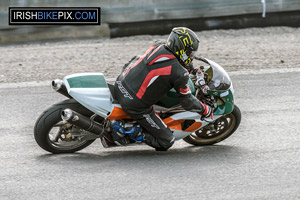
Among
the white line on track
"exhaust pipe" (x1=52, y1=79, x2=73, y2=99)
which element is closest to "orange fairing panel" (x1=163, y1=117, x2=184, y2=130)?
"exhaust pipe" (x1=52, y1=79, x2=73, y2=99)

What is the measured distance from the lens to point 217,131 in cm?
678

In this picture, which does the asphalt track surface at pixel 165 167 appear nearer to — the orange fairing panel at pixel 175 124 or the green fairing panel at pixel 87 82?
the orange fairing panel at pixel 175 124

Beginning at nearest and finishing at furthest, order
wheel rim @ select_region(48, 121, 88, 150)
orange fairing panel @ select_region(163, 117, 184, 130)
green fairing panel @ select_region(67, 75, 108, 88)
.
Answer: green fairing panel @ select_region(67, 75, 108, 88) < wheel rim @ select_region(48, 121, 88, 150) < orange fairing panel @ select_region(163, 117, 184, 130)

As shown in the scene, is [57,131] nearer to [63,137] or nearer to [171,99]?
[63,137]

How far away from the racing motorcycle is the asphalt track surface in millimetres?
234

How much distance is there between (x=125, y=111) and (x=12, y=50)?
5.99 m

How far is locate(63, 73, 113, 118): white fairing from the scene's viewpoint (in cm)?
610

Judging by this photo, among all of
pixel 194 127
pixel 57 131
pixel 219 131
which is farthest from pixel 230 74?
pixel 57 131

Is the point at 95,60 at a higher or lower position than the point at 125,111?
lower

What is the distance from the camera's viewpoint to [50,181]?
5.80 m

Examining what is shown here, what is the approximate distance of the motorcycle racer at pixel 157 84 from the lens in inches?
234

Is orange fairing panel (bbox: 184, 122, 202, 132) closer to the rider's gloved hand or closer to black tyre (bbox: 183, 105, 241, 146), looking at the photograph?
the rider's gloved hand

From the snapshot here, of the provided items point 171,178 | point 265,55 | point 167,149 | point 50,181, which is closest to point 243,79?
point 265,55

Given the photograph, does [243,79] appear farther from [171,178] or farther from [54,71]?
[171,178]
